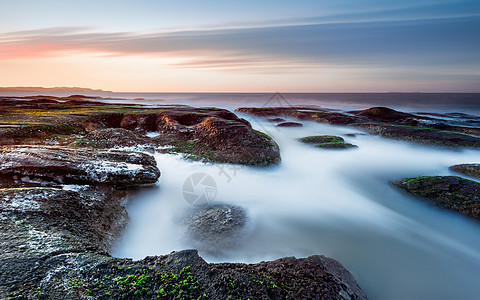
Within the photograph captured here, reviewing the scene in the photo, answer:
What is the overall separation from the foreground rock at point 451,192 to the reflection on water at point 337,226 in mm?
550

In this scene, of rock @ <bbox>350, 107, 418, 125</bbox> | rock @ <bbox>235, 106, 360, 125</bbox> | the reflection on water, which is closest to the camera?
the reflection on water

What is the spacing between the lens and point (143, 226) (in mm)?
10617

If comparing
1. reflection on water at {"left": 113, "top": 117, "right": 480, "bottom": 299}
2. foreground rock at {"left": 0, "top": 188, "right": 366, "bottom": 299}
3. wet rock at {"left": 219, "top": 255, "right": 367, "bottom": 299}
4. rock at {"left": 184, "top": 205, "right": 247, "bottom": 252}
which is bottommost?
reflection on water at {"left": 113, "top": 117, "right": 480, "bottom": 299}

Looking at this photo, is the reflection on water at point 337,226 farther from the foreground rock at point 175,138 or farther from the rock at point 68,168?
the foreground rock at point 175,138

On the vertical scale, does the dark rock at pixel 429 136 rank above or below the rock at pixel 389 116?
below

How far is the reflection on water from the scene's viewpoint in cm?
878

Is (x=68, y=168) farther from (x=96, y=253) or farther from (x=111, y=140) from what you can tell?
(x=111, y=140)

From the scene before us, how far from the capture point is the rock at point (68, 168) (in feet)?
34.6

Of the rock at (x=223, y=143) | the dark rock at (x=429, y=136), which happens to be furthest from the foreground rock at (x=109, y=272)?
the dark rock at (x=429, y=136)

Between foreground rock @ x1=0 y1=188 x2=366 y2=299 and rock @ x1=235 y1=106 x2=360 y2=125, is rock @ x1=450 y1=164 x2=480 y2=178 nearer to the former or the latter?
foreground rock @ x1=0 y1=188 x2=366 y2=299

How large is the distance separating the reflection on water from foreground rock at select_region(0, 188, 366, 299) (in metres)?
2.28

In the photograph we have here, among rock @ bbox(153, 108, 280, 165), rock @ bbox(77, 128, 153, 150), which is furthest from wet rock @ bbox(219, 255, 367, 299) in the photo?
rock @ bbox(77, 128, 153, 150)

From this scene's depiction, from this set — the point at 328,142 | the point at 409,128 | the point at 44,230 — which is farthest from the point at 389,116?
the point at 44,230

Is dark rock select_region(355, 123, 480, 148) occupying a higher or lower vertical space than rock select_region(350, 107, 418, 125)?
lower
